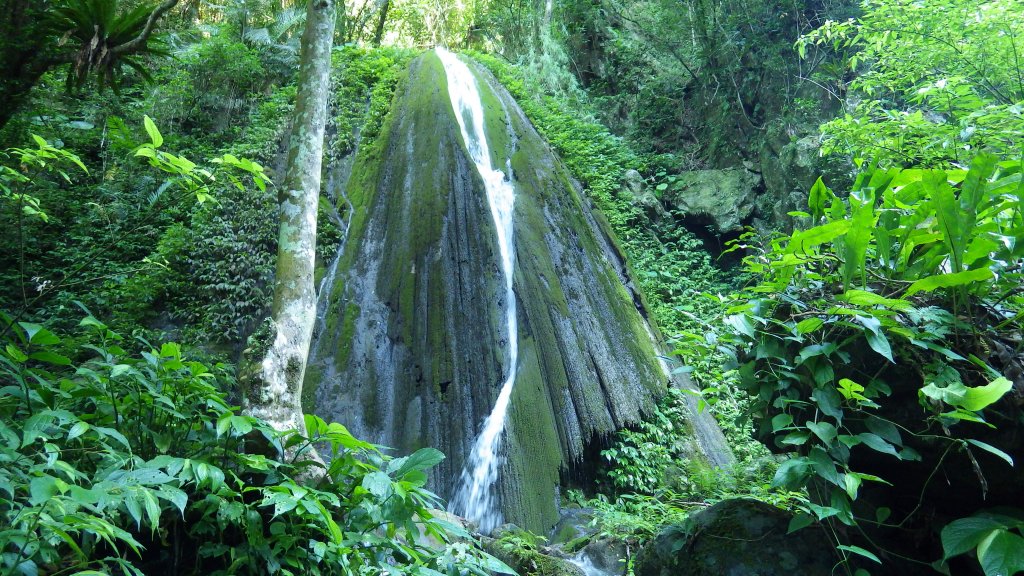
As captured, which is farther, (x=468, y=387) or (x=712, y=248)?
(x=712, y=248)

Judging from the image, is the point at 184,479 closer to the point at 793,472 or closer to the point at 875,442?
the point at 793,472

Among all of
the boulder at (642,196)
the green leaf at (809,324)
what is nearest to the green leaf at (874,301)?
the green leaf at (809,324)

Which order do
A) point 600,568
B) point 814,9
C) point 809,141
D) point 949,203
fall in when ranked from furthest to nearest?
point 814,9
point 809,141
point 600,568
point 949,203

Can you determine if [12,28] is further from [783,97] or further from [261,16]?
[783,97]

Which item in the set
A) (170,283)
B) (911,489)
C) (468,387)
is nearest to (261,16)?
(170,283)

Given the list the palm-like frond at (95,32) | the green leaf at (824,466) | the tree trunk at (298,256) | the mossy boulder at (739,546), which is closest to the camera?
the green leaf at (824,466)

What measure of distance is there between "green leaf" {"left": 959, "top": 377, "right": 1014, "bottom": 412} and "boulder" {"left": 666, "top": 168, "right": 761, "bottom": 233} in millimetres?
10501

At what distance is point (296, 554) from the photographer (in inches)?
77.2

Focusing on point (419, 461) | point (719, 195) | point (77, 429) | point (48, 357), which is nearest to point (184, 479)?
point (77, 429)

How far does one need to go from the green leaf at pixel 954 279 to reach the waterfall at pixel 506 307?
4.38 meters

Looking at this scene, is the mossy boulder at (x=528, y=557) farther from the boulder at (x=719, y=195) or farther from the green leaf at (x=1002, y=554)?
the boulder at (x=719, y=195)

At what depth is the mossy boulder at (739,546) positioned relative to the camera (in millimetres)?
2404

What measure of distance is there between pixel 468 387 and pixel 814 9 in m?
11.6

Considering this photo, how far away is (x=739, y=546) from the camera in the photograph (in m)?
2.57
